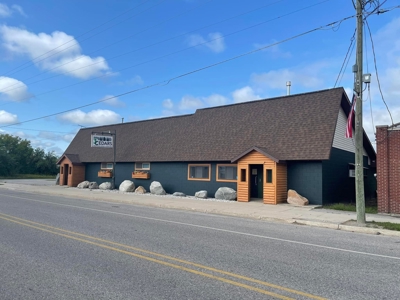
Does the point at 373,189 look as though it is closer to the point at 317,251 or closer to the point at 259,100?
the point at 259,100

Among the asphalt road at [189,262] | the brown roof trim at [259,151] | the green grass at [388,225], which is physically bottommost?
the asphalt road at [189,262]

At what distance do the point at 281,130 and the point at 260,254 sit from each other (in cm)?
1415

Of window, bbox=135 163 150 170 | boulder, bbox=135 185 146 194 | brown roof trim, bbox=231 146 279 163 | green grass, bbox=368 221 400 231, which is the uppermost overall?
brown roof trim, bbox=231 146 279 163

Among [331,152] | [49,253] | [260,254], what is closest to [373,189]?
[331,152]

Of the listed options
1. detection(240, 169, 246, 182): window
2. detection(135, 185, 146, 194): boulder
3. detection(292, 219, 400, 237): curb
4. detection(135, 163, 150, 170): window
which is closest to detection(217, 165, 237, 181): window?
detection(240, 169, 246, 182): window

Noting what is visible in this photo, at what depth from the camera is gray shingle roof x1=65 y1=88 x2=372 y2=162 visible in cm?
1892

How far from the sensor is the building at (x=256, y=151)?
1852 cm

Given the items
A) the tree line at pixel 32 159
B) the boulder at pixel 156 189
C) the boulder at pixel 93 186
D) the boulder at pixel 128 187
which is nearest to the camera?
the boulder at pixel 156 189

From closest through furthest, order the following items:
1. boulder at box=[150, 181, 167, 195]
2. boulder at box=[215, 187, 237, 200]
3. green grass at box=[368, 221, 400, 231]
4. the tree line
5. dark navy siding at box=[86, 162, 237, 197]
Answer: green grass at box=[368, 221, 400, 231] → boulder at box=[215, 187, 237, 200] → dark navy siding at box=[86, 162, 237, 197] → boulder at box=[150, 181, 167, 195] → the tree line

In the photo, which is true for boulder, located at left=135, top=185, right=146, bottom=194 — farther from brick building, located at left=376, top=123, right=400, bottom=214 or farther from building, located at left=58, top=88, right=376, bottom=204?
brick building, located at left=376, top=123, right=400, bottom=214

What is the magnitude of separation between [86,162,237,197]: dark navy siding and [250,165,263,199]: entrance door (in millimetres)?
1109

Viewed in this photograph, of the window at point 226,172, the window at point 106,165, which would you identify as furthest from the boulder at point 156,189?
the window at point 106,165

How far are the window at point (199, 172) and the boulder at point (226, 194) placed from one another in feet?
7.16

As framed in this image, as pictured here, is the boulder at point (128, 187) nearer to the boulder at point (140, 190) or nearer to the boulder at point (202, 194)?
the boulder at point (140, 190)
